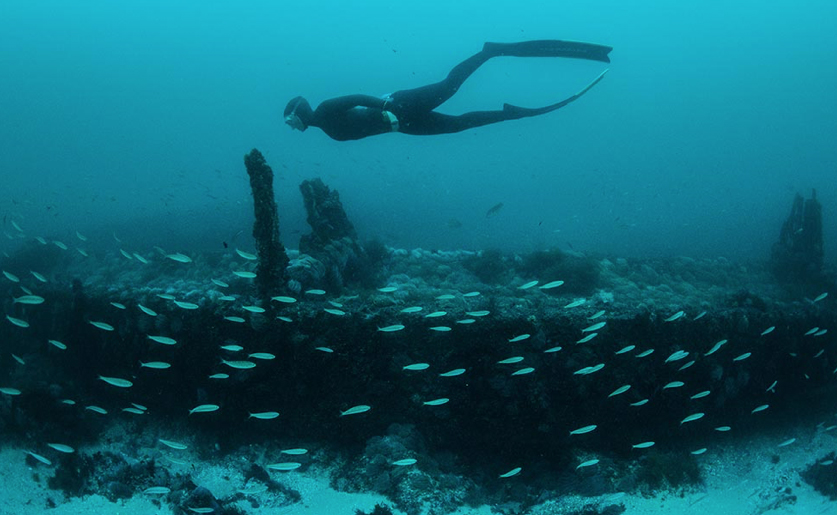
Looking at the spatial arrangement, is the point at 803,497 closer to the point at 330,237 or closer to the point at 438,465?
the point at 438,465

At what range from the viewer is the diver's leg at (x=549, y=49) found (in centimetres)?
971

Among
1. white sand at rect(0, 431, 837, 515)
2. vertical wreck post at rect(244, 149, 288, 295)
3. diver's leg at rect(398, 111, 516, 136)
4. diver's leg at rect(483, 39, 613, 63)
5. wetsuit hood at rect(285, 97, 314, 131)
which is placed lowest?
white sand at rect(0, 431, 837, 515)

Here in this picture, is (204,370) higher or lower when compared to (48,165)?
lower

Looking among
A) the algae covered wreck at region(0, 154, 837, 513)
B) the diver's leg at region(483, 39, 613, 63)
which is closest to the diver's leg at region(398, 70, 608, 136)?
the diver's leg at region(483, 39, 613, 63)

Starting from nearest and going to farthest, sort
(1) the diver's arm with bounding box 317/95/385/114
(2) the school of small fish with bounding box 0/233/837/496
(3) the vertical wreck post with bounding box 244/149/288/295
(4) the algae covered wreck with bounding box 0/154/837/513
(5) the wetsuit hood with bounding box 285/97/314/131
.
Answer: (2) the school of small fish with bounding box 0/233/837/496 → (4) the algae covered wreck with bounding box 0/154/837/513 → (3) the vertical wreck post with bounding box 244/149/288/295 → (5) the wetsuit hood with bounding box 285/97/314/131 → (1) the diver's arm with bounding box 317/95/385/114

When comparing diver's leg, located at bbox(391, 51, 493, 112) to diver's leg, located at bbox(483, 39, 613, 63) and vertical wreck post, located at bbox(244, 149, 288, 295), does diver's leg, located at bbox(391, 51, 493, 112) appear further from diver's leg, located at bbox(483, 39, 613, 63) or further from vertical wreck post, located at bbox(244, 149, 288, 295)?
vertical wreck post, located at bbox(244, 149, 288, 295)

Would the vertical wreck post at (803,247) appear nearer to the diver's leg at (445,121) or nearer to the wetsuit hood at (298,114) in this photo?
the diver's leg at (445,121)

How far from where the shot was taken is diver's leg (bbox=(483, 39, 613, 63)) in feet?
31.9

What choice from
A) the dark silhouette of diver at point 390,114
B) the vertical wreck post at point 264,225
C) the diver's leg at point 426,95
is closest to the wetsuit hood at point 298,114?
the dark silhouette of diver at point 390,114

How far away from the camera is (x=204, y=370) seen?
24.4ft

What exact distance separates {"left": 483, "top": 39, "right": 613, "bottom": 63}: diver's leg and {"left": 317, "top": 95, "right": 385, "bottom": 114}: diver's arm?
9.99ft

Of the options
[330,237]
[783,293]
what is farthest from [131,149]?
[783,293]

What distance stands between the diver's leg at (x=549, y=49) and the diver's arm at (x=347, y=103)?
120 inches

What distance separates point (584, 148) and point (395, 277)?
3719 inches
